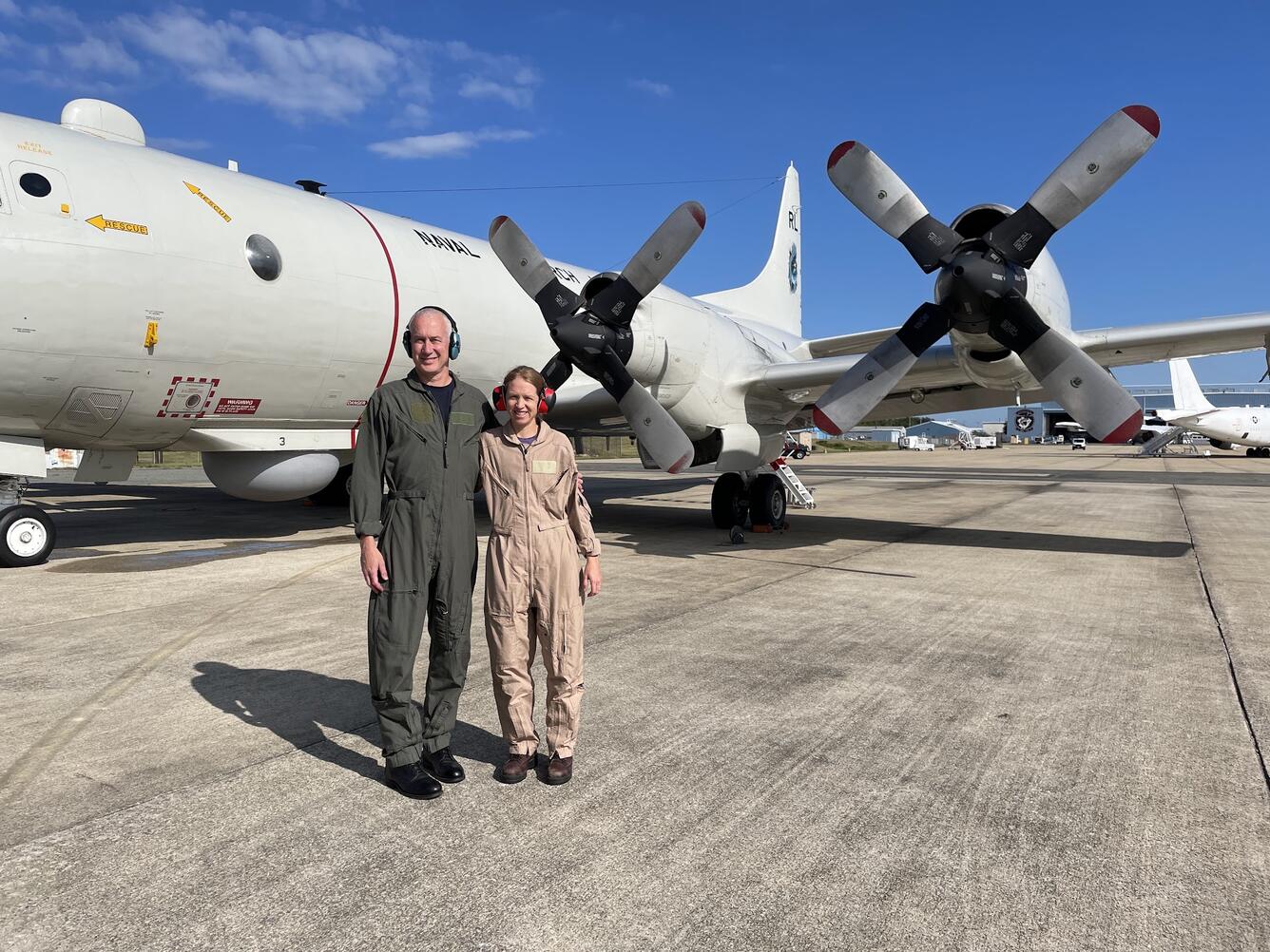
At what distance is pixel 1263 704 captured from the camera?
441 cm

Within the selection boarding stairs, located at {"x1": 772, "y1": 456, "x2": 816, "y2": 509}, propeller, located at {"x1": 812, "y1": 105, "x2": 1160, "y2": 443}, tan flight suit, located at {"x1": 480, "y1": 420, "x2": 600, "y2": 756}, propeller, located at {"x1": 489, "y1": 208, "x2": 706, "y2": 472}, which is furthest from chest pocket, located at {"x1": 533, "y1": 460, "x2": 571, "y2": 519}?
boarding stairs, located at {"x1": 772, "y1": 456, "x2": 816, "y2": 509}

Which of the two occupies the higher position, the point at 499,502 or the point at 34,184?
the point at 34,184

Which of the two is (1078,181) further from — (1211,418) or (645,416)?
(1211,418)

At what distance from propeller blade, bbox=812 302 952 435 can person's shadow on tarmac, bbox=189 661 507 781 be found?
20.0ft

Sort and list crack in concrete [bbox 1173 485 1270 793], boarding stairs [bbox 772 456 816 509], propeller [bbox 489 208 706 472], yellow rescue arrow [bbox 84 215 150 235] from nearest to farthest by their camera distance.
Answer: crack in concrete [bbox 1173 485 1270 793] → yellow rescue arrow [bbox 84 215 150 235] → propeller [bbox 489 208 706 472] → boarding stairs [bbox 772 456 816 509]

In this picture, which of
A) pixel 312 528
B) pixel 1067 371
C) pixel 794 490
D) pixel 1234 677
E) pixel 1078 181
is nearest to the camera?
pixel 1234 677

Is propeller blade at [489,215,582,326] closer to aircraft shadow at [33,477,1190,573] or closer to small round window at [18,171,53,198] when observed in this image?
aircraft shadow at [33,477,1190,573]

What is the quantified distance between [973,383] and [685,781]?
8928mm

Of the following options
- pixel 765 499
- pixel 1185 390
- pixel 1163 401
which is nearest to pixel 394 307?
pixel 765 499

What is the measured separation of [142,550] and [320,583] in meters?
3.72

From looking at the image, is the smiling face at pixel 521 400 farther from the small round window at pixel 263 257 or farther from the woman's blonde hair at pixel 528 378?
the small round window at pixel 263 257

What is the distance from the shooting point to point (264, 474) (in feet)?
30.8

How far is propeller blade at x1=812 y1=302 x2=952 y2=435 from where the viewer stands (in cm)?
908

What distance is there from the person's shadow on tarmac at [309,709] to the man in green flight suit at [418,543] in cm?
31
